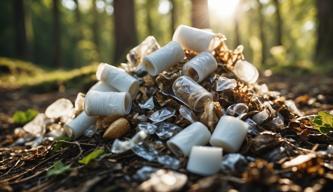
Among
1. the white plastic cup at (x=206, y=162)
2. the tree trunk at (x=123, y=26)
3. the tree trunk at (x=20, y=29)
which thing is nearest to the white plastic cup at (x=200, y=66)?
the white plastic cup at (x=206, y=162)

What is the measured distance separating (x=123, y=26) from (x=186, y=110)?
7092 millimetres

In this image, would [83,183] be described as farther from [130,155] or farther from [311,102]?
[311,102]

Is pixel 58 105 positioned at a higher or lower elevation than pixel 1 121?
higher

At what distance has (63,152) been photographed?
2352 millimetres

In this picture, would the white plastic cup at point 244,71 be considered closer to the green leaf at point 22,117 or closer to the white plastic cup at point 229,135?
the white plastic cup at point 229,135

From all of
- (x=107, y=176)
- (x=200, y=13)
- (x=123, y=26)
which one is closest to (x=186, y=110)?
(x=107, y=176)

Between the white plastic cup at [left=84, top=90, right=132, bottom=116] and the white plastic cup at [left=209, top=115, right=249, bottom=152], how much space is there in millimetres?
619

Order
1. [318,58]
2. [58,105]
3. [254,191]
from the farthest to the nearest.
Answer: [318,58], [58,105], [254,191]

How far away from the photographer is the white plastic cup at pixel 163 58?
2545mm

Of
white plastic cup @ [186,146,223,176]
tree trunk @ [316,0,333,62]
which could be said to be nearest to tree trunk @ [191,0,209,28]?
tree trunk @ [316,0,333,62]

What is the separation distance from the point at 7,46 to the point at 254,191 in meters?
26.6

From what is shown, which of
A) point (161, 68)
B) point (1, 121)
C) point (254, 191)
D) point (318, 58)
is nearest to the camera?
point (254, 191)

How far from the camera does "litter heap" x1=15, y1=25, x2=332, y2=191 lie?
1.99 metres

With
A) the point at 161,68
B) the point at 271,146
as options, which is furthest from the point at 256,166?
the point at 161,68
